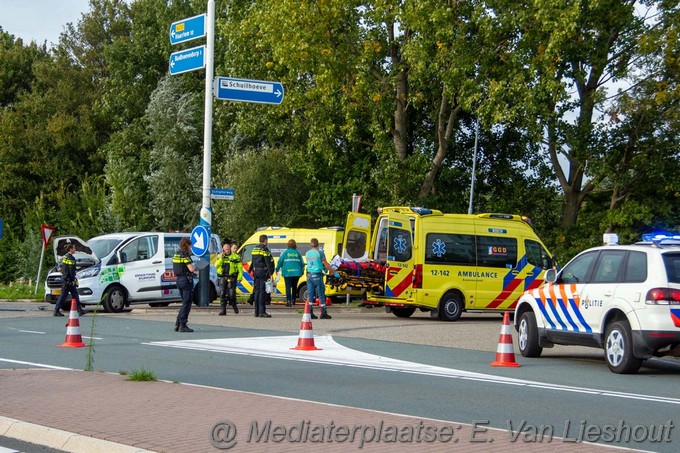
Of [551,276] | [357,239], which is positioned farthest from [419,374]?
[357,239]

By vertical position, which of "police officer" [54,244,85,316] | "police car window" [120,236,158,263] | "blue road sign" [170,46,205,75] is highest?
"blue road sign" [170,46,205,75]

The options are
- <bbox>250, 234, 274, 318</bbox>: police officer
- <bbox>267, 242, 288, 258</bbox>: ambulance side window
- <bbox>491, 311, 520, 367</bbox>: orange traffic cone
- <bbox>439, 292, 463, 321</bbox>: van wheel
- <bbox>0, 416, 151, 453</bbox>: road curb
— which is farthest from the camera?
<bbox>267, 242, 288, 258</bbox>: ambulance side window

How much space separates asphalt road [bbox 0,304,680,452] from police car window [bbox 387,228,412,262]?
281cm

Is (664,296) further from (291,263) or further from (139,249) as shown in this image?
(139,249)

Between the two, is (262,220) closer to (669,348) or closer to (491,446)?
(669,348)

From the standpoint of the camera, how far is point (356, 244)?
27656 mm

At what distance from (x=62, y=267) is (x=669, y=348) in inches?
547

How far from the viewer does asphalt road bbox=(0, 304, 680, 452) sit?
8.95 meters

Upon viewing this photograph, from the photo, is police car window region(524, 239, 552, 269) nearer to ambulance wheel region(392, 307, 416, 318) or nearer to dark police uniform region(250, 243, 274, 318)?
ambulance wheel region(392, 307, 416, 318)

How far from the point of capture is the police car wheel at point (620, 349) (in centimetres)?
1248

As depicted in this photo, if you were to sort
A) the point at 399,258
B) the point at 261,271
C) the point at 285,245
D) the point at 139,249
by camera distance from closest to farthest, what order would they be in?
1. the point at 261,271
2. the point at 399,258
3. the point at 139,249
4. the point at 285,245

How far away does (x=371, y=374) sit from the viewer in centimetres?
1219

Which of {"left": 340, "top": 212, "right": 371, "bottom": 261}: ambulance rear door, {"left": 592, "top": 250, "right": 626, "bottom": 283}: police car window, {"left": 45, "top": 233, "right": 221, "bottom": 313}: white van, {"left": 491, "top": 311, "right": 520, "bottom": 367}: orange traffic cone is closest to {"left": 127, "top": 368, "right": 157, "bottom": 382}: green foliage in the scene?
{"left": 491, "top": 311, "right": 520, "bottom": 367}: orange traffic cone

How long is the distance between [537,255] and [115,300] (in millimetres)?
10727
